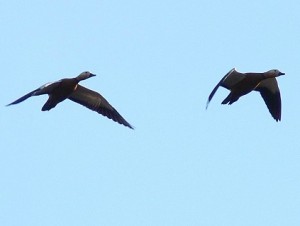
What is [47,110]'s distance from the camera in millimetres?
19672

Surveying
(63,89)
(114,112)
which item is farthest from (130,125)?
(63,89)

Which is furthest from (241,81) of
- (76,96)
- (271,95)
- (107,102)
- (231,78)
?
(76,96)

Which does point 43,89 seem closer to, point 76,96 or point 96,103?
point 76,96

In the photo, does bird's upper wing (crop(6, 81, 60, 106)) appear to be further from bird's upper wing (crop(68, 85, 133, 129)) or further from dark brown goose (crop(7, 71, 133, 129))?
bird's upper wing (crop(68, 85, 133, 129))

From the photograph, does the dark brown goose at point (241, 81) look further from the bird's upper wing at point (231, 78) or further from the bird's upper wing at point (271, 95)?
the bird's upper wing at point (271, 95)

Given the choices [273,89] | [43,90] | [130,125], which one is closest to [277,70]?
[273,89]

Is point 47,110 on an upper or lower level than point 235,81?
lower

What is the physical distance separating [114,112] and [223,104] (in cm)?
273

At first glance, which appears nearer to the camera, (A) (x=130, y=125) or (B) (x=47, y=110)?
(B) (x=47, y=110)

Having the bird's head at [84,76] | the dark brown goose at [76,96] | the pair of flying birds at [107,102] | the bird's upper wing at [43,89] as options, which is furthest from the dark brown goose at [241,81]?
the bird's upper wing at [43,89]

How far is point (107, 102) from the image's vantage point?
70.6 feet

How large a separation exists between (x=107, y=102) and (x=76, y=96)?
2.16 feet

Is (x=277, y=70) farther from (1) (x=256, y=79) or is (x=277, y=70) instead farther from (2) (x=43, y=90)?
(2) (x=43, y=90)

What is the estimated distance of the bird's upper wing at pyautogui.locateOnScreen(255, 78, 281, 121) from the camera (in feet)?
70.3
